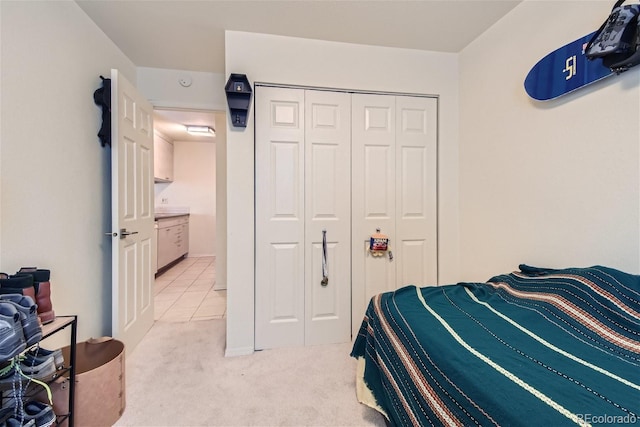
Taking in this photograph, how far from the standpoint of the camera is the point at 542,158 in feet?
5.43

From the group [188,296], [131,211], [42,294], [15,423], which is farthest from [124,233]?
[188,296]

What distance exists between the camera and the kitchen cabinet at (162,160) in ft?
15.7

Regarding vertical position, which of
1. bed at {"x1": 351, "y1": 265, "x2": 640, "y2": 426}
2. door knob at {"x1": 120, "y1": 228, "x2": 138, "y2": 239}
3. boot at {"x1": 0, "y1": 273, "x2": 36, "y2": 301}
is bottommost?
→ bed at {"x1": 351, "y1": 265, "x2": 640, "y2": 426}

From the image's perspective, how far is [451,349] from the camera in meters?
0.95

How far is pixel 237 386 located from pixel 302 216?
3.98 feet

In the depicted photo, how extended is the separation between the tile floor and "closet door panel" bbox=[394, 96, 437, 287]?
195 centimetres

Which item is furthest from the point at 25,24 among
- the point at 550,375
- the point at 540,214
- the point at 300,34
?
the point at 540,214

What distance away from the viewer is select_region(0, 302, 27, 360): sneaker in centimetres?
91

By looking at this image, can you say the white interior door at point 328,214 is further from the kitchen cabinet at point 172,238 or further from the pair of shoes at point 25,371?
the kitchen cabinet at point 172,238

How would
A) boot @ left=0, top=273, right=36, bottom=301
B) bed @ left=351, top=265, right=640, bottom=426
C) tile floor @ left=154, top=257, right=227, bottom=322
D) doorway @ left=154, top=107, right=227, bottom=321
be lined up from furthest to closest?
doorway @ left=154, top=107, right=227, bottom=321 < tile floor @ left=154, top=257, right=227, bottom=322 < boot @ left=0, top=273, right=36, bottom=301 < bed @ left=351, top=265, right=640, bottom=426

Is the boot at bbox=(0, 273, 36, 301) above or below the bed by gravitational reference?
above

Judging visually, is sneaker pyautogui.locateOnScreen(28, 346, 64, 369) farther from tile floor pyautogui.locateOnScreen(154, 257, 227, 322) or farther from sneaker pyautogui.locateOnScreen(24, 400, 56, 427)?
tile floor pyautogui.locateOnScreen(154, 257, 227, 322)

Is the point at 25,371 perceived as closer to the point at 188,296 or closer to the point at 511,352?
the point at 511,352

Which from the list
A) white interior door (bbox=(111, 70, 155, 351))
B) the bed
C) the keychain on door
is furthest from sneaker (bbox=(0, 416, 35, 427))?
the keychain on door
